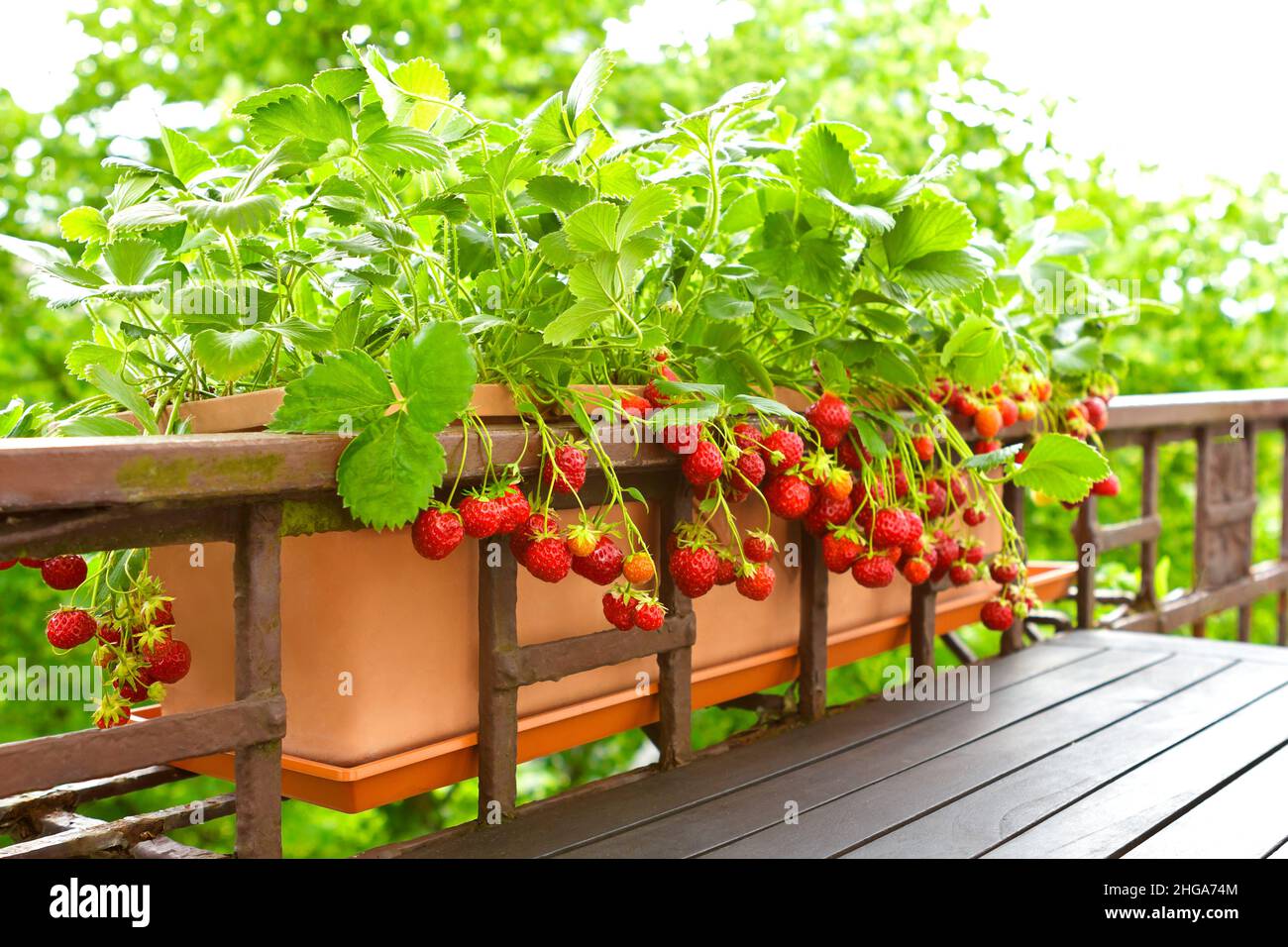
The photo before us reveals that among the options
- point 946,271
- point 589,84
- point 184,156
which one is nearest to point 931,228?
point 946,271

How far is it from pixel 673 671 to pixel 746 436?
1.05 feet

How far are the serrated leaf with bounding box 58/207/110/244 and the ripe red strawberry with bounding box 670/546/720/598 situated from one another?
69cm

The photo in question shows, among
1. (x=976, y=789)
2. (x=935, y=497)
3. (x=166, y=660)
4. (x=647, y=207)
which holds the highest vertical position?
(x=647, y=207)

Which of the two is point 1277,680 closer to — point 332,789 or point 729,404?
point 729,404

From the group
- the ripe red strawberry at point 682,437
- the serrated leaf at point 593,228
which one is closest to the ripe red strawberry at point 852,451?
the ripe red strawberry at point 682,437

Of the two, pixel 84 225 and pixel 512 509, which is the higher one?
pixel 84 225

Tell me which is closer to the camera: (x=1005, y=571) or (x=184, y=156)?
(x=184, y=156)

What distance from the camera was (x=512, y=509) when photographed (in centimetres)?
111

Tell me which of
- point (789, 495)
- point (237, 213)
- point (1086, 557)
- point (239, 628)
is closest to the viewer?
point (237, 213)

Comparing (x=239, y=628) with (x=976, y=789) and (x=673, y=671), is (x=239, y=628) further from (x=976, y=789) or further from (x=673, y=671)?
(x=976, y=789)

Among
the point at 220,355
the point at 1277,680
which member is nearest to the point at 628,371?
the point at 220,355

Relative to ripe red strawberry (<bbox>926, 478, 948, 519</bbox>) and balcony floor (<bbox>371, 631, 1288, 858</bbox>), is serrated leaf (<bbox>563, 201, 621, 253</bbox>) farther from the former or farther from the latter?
ripe red strawberry (<bbox>926, 478, 948, 519</bbox>)
